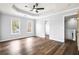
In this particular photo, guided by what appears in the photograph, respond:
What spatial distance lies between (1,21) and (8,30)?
25cm

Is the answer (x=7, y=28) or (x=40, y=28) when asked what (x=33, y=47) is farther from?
(x=7, y=28)

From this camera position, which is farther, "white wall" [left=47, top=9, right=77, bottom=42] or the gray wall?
"white wall" [left=47, top=9, right=77, bottom=42]

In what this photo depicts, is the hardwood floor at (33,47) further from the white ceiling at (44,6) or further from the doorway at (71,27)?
the white ceiling at (44,6)

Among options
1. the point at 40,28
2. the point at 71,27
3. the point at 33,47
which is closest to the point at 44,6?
the point at 40,28

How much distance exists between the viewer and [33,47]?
216 cm

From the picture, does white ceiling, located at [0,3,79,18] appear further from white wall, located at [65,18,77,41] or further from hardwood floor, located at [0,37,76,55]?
hardwood floor, located at [0,37,76,55]

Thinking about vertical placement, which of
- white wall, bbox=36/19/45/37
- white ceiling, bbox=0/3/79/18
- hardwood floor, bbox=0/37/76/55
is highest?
white ceiling, bbox=0/3/79/18

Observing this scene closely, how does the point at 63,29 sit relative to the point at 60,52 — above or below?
above

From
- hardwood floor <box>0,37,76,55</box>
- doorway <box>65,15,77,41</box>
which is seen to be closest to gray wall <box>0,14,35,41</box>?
hardwood floor <box>0,37,76,55</box>

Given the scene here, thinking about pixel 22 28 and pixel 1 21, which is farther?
pixel 22 28

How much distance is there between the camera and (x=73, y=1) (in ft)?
6.84

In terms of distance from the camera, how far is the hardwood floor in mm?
2078
